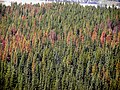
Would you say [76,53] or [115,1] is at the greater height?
[115,1]

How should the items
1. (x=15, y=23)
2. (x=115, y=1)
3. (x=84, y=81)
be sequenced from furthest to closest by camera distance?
(x=15, y=23)
(x=115, y=1)
(x=84, y=81)

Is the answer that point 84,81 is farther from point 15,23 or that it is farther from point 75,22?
point 15,23

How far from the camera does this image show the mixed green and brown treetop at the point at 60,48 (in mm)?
4066

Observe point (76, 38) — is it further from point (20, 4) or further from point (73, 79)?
point (20, 4)

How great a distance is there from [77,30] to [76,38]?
0.64ft

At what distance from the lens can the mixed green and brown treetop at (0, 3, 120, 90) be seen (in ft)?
13.3

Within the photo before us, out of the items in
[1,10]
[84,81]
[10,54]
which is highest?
[1,10]

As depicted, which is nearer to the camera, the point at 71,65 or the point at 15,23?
the point at 71,65

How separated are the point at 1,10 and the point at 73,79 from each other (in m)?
1.64

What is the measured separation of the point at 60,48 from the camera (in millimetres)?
4285

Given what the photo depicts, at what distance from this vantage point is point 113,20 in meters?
4.22

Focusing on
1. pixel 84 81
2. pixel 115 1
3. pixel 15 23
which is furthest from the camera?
pixel 15 23

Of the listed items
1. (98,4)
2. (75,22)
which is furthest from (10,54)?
(98,4)

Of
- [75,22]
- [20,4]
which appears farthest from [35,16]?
[75,22]
